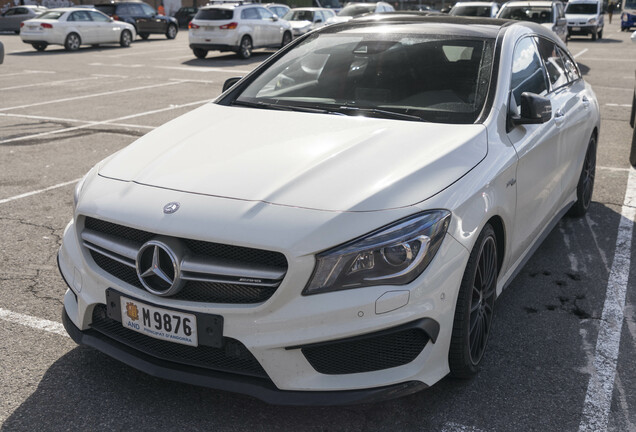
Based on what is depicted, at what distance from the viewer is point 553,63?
5086mm

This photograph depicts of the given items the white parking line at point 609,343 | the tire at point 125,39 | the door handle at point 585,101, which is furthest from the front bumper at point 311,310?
the tire at point 125,39

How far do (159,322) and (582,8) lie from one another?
32667 mm

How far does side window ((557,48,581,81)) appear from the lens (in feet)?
18.0

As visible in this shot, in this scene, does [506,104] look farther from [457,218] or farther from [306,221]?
[306,221]

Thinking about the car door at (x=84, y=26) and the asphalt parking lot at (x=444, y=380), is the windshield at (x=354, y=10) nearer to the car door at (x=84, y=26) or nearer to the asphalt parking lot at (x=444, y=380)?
the car door at (x=84, y=26)

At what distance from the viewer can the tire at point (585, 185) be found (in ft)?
18.5

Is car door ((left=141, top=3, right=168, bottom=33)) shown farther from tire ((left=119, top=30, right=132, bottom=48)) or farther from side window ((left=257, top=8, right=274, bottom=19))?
side window ((left=257, top=8, right=274, bottom=19))

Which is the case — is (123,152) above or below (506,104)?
below

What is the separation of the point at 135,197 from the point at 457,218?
4.41 feet

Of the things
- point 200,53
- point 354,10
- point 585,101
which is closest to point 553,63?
point 585,101

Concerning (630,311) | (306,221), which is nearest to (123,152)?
(306,221)

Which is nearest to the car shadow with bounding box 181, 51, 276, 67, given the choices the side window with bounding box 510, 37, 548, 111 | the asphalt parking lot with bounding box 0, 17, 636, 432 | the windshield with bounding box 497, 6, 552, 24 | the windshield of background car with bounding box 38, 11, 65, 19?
the windshield of background car with bounding box 38, 11, 65, 19

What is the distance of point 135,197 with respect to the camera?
120 inches

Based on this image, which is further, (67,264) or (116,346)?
(67,264)
